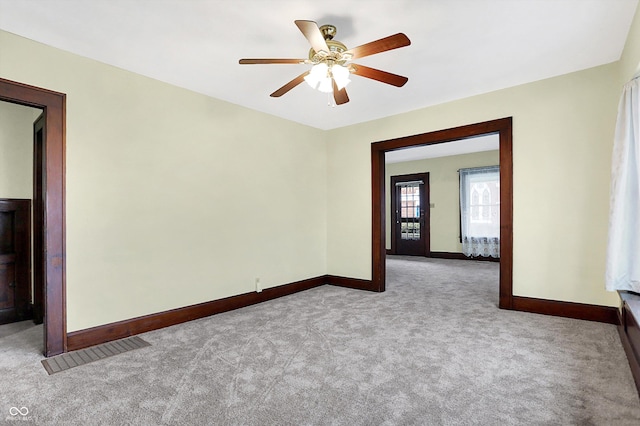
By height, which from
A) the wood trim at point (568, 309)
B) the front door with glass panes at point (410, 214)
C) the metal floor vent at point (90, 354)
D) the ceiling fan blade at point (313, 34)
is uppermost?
the ceiling fan blade at point (313, 34)

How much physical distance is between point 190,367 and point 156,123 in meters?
2.35

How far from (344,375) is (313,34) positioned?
88.4 inches

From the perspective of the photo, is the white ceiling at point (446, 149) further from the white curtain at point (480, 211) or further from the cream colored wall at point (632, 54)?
the cream colored wall at point (632, 54)

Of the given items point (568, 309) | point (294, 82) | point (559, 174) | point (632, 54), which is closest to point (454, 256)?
point (568, 309)

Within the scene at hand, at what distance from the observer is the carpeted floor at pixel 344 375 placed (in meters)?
1.79

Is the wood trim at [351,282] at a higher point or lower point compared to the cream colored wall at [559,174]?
lower

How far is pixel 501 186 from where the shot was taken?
3.79m

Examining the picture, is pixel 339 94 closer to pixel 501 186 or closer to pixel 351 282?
pixel 501 186

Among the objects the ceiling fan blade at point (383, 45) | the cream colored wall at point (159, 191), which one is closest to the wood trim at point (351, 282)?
the cream colored wall at point (159, 191)

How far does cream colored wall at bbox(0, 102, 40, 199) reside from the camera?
11.4 ft

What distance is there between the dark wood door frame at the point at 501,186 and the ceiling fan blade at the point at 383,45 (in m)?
2.34

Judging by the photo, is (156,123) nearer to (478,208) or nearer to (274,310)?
(274,310)

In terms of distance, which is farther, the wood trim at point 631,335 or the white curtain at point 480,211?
the white curtain at point 480,211

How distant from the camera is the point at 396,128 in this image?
4.63m
